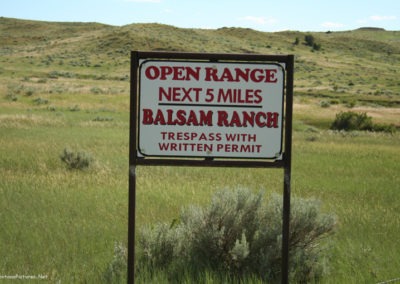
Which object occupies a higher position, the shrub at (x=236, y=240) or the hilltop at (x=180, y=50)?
the hilltop at (x=180, y=50)

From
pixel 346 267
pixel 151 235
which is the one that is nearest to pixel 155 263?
pixel 151 235

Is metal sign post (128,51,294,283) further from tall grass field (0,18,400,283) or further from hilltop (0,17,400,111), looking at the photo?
hilltop (0,17,400,111)

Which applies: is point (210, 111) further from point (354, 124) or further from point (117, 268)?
point (354, 124)

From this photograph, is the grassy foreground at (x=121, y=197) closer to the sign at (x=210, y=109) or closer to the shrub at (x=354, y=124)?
the sign at (x=210, y=109)

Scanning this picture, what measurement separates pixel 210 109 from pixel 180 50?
325ft

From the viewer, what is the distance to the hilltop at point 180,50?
80500 mm

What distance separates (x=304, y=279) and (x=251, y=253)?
24.0 inches

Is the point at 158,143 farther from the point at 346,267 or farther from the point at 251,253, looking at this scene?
the point at 346,267

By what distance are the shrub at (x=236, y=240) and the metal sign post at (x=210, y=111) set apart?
2.46 feet

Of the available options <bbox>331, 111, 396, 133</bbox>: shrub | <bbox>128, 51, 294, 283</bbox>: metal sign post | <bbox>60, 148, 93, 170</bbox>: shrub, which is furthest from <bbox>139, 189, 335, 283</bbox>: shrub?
<bbox>331, 111, 396, 133</bbox>: shrub

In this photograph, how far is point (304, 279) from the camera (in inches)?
228

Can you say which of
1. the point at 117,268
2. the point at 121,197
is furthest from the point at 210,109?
the point at 121,197

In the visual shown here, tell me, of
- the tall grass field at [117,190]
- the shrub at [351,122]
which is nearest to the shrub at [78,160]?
the tall grass field at [117,190]

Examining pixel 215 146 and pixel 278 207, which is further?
pixel 278 207
